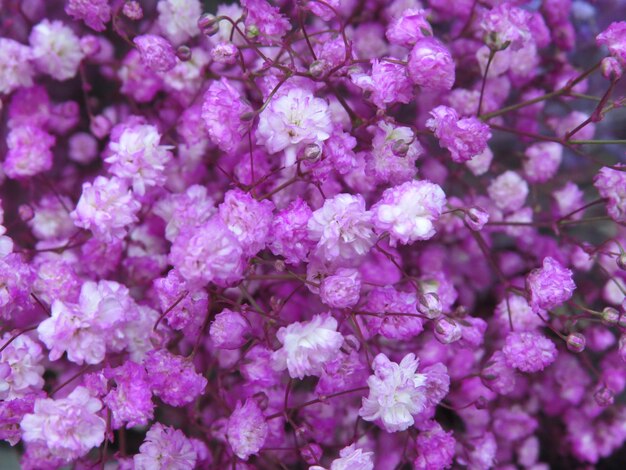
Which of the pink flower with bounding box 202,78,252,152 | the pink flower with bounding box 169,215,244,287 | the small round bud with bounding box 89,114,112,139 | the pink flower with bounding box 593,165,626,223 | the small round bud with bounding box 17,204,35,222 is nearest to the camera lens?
the pink flower with bounding box 169,215,244,287

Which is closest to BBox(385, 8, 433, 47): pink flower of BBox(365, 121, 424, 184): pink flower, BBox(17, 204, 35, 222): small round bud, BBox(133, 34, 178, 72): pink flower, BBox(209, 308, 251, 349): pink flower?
BBox(365, 121, 424, 184): pink flower

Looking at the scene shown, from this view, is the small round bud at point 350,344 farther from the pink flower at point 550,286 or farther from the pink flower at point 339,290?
the pink flower at point 550,286

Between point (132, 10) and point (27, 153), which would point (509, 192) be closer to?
point (132, 10)

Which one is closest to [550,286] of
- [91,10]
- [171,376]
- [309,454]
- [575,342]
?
[575,342]

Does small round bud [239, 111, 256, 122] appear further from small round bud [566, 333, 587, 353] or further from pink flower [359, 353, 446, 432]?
small round bud [566, 333, 587, 353]

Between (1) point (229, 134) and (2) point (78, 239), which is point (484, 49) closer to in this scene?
(1) point (229, 134)
